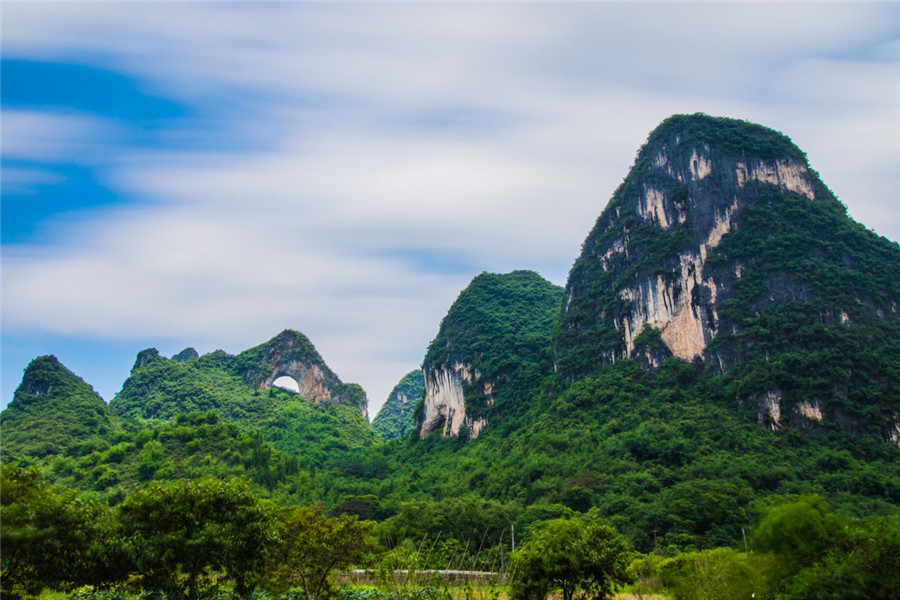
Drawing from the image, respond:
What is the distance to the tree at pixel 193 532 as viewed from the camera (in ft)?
38.9

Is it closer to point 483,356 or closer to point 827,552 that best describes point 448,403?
point 483,356

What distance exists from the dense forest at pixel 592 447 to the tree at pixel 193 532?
0.05 m

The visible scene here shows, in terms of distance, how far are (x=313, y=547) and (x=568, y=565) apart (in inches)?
237

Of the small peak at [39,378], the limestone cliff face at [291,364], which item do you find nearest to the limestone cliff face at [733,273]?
the limestone cliff face at [291,364]

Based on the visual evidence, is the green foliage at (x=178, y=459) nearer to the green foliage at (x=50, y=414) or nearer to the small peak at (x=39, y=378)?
the green foliage at (x=50, y=414)

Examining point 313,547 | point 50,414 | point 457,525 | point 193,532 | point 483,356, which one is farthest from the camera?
point 483,356

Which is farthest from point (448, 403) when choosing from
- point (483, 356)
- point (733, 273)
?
point (733, 273)

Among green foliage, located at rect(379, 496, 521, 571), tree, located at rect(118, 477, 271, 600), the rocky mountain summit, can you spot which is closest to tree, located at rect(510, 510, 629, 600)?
tree, located at rect(118, 477, 271, 600)

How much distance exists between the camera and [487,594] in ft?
57.7

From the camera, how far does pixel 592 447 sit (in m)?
43.8

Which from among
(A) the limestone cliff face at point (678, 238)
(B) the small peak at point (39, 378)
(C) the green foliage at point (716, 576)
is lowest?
(C) the green foliage at point (716, 576)

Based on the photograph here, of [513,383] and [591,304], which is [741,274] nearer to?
[591,304]

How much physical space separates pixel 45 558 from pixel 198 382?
74.2 meters

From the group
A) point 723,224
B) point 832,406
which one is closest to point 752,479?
point 832,406
